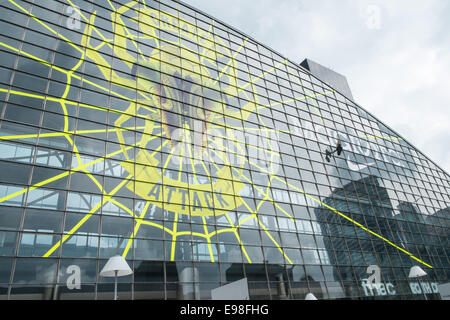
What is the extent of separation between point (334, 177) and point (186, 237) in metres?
20.2

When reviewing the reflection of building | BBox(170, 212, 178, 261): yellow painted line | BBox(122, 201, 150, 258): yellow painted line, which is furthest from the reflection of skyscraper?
BBox(122, 201, 150, 258): yellow painted line

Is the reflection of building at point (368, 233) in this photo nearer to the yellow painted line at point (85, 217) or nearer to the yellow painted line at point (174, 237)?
the yellow painted line at point (174, 237)

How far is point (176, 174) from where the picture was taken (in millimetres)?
24656

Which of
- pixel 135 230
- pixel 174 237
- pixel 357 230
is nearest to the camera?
pixel 135 230

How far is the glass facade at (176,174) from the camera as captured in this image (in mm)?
18547

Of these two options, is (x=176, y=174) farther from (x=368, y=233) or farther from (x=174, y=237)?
(x=368, y=233)

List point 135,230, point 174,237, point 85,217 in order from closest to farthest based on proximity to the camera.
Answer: point 85,217, point 135,230, point 174,237

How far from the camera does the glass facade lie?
18.5 metres

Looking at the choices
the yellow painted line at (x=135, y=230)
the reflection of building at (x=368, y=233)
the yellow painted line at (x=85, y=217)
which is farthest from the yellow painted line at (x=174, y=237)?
the reflection of building at (x=368, y=233)

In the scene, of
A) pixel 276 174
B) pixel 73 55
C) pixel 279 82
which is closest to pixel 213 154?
pixel 276 174

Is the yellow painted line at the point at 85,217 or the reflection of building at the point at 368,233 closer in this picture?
the yellow painted line at the point at 85,217

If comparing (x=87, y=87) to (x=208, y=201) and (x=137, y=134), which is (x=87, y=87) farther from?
(x=208, y=201)

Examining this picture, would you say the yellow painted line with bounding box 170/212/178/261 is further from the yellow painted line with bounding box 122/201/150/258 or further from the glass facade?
the yellow painted line with bounding box 122/201/150/258

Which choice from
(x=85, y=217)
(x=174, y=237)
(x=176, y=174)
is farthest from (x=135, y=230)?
(x=176, y=174)
